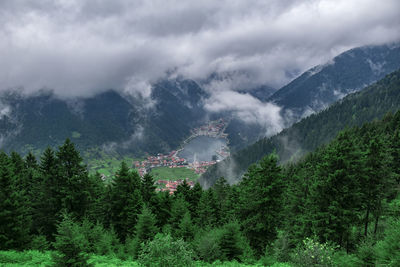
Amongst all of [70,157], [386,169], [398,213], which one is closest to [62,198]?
[70,157]

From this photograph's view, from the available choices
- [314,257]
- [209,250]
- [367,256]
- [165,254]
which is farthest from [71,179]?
[367,256]

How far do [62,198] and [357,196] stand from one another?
38477mm

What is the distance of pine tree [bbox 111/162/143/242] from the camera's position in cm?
3912

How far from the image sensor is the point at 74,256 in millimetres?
15469

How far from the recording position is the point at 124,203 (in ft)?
131

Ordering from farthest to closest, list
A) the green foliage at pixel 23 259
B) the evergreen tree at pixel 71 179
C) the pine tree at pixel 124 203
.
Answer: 1. the pine tree at pixel 124 203
2. the evergreen tree at pixel 71 179
3. the green foliage at pixel 23 259

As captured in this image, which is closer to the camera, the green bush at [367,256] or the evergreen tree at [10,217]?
the green bush at [367,256]

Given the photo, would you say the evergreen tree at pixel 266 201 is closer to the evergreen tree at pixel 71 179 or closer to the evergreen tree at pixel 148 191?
the evergreen tree at pixel 148 191

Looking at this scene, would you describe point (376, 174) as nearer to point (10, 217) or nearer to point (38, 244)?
point (38, 244)

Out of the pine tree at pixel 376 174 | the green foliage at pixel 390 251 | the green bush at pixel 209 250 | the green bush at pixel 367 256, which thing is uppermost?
the pine tree at pixel 376 174

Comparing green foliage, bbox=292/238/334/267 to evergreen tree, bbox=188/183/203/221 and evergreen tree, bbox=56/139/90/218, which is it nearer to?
evergreen tree, bbox=56/139/90/218

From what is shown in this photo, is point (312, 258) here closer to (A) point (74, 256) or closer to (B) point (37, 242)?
(A) point (74, 256)

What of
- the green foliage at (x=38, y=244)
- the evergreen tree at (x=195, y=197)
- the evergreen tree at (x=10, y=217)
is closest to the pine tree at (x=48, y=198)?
the green foliage at (x=38, y=244)

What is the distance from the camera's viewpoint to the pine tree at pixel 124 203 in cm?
3912
